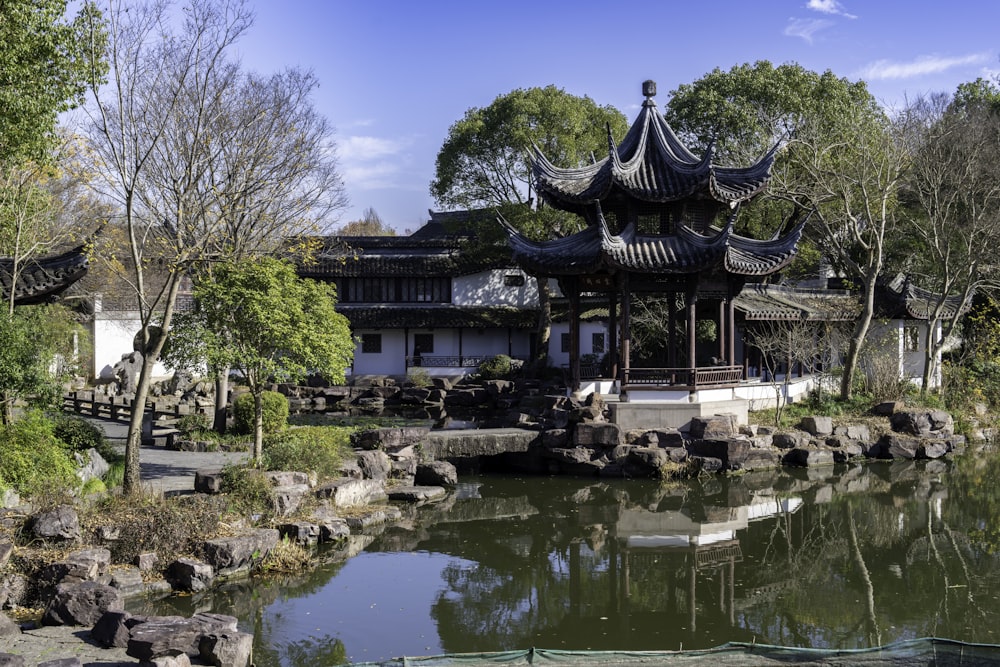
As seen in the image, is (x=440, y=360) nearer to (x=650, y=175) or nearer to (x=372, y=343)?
(x=372, y=343)

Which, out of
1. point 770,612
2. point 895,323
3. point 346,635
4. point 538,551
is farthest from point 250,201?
point 895,323

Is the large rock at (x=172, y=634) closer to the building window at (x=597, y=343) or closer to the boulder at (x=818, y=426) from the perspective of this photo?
the boulder at (x=818, y=426)

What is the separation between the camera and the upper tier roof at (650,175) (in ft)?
76.1

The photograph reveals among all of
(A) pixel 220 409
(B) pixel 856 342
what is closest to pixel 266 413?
(A) pixel 220 409

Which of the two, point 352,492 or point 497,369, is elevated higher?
point 497,369

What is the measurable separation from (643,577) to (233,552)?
6.01m

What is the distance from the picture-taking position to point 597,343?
128 feet

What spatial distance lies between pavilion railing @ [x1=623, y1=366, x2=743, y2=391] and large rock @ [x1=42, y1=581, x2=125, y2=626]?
14884mm

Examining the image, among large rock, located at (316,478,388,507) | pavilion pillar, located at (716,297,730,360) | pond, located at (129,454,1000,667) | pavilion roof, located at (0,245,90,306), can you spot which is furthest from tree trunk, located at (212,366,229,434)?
pavilion pillar, located at (716,297,730,360)

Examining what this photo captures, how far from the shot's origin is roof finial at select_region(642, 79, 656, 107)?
25.1 meters

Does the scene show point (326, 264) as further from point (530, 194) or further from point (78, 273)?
point (78, 273)

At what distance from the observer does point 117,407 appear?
2481 cm

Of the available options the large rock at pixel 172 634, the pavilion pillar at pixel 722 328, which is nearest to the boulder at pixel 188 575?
the large rock at pixel 172 634

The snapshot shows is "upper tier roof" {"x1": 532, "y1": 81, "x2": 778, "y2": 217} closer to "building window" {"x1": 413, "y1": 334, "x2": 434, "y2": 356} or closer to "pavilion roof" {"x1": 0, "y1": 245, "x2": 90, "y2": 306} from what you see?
"pavilion roof" {"x1": 0, "y1": 245, "x2": 90, "y2": 306}
